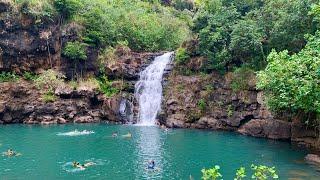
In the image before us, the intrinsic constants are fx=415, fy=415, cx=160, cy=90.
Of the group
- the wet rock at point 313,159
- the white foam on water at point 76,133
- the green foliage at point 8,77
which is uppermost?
the green foliage at point 8,77

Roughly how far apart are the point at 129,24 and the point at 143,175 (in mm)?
44396

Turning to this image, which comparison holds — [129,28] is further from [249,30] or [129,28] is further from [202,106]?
[249,30]

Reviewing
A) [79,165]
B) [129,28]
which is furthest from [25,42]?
[79,165]

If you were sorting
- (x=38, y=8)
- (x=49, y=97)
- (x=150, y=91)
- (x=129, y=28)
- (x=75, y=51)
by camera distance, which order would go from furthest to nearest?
(x=129, y=28)
(x=38, y=8)
(x=75, y=51)
(x=150, y=91)
(x=49, y=97)

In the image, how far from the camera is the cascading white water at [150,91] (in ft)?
185

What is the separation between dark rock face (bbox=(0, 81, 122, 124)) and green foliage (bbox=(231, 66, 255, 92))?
53.8 ft

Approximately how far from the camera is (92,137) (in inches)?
1731

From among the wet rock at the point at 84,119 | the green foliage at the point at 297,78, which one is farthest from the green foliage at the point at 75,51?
the green foliage at the point at 297,78

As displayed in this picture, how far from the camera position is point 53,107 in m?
56.6

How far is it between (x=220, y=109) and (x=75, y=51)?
75.0 feet

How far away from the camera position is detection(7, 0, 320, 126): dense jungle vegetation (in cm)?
3291

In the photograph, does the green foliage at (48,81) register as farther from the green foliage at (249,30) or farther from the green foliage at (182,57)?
the green foliage at (249,30)

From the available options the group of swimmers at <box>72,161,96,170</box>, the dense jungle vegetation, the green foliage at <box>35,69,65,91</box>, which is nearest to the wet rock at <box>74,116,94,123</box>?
the green foliage at <box>35,69,65,91</box>

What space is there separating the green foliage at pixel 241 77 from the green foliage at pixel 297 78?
1257 centimetres
